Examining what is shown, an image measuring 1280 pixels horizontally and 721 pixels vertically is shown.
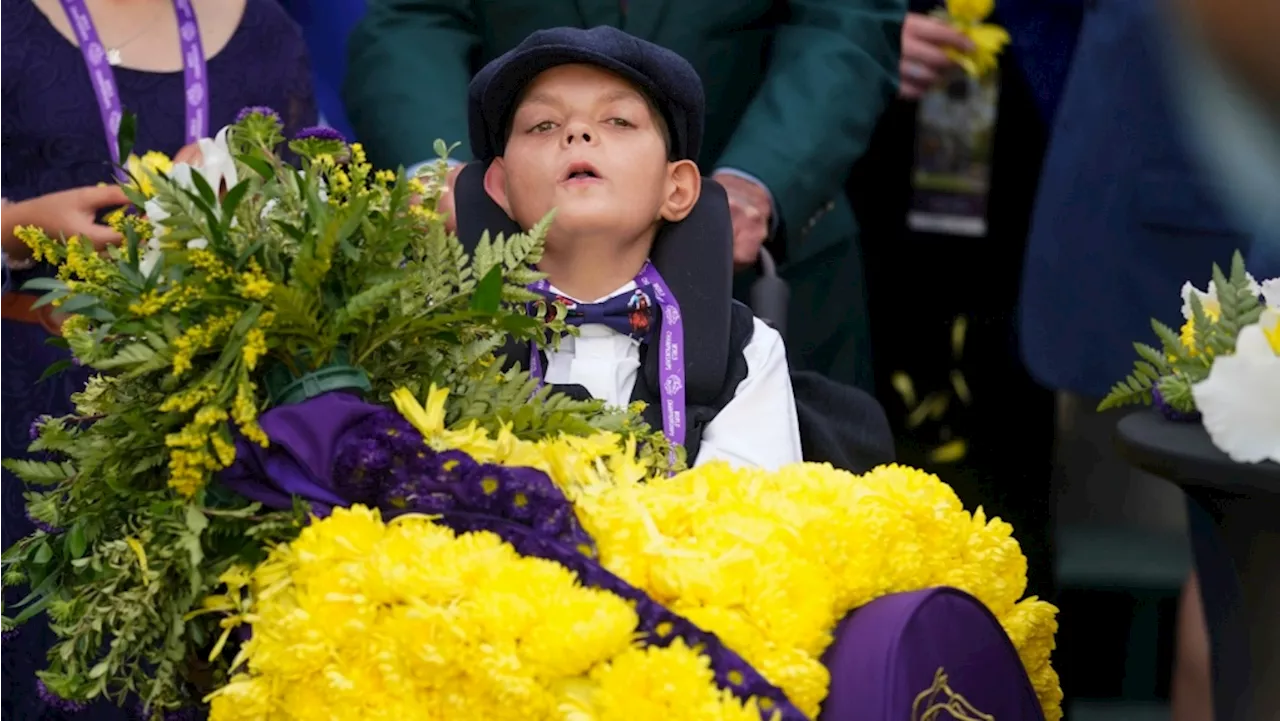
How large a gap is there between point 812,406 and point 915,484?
2.39 ft

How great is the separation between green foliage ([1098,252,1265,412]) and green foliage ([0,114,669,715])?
0.65 meters

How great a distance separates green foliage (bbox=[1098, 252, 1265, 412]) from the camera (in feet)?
6.00

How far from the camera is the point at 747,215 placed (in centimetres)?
291

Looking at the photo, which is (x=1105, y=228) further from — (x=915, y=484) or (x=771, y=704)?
(x=771, y=704)

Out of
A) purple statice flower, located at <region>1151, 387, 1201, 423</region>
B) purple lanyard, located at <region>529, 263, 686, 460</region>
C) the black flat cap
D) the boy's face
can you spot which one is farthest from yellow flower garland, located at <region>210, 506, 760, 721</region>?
the black flat cap

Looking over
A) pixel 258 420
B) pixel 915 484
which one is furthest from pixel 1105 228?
pixel 258 420

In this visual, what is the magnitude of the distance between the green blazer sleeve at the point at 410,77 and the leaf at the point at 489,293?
3.65 ft

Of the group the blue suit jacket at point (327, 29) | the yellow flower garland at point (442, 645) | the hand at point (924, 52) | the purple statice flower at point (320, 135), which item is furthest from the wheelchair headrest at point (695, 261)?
the blue suit jacket at point (327, 29)

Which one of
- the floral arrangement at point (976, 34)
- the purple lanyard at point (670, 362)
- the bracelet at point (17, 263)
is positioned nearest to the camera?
the purple lanyard at point (670, 362)

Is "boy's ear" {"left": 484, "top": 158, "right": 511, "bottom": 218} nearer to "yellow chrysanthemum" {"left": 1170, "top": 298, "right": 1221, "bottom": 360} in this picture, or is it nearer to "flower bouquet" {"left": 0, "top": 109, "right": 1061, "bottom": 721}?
"flower bouquet" {"left": 0, "top": 109, "right": 1061, "bottom": 721}

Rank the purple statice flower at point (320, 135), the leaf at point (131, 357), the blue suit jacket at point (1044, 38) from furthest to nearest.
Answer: the blue suit jacket at point (1044, 38) < the purple statice flower at point (320, 135) < the leaf at point (131, 357)

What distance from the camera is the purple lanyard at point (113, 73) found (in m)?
2.89

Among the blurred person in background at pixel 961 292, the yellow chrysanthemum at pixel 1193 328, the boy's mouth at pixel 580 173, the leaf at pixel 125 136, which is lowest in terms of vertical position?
the blurred person in background at pixel 961 292

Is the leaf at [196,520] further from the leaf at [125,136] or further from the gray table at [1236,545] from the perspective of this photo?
the gray table at [1236,545]
